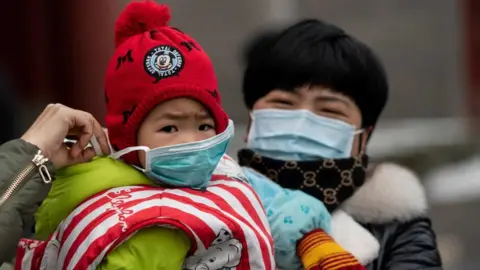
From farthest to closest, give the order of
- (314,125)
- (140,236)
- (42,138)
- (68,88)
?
(68,88)
(314,125)
(42,138)
(140,236)

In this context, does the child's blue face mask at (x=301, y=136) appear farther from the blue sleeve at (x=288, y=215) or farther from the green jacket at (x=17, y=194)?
the green jacket at (x=17, y=194)

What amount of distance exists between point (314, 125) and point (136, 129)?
33.7 inches

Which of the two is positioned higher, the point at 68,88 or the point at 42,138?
the point at 42,138

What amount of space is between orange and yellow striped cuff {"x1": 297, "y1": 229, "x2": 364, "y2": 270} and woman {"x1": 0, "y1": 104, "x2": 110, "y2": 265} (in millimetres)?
662

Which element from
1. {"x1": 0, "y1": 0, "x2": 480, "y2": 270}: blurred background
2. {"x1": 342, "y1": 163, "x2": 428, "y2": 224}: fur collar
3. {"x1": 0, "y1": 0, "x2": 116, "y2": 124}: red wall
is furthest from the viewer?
{"x1": 0, "y1": 0, "x2": 116, "y2": 124}: red wall

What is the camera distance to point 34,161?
2459 mm

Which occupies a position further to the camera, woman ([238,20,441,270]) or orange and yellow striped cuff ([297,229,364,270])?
woman ([238,20,441,270])

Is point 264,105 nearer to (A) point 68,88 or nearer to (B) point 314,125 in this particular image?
(B) point 314,125

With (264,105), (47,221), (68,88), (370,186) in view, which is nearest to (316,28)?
(264,105)

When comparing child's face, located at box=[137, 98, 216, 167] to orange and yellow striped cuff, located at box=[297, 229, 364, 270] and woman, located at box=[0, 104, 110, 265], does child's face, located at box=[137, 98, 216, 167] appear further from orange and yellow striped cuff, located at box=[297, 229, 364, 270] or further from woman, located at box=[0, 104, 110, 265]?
orange and yellow striped cuff, located at box=[297, 229, 364, 270]

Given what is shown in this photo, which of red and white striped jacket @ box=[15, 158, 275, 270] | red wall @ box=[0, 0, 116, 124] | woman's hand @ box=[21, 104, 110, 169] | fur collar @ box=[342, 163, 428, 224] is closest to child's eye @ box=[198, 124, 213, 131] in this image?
red and white striped jacket @ box=[15, 158, 275, 270]

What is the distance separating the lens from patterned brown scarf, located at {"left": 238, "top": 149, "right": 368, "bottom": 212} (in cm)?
318

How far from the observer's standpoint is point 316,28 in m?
3.42

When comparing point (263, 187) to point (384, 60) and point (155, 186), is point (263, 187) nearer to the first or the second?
point (155, 186)
